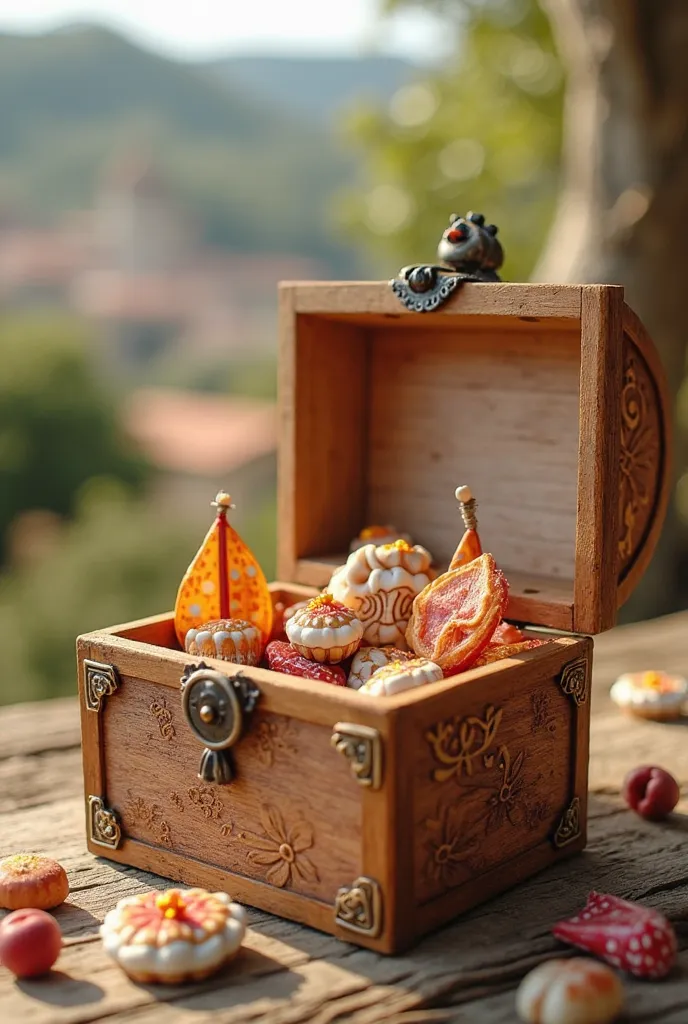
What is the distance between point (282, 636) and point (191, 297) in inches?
943

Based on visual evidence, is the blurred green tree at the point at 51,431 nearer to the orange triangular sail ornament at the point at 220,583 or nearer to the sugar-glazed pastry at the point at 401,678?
the orange triangular sail ornament at the point at 220,583

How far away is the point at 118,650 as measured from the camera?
1500 millimetres

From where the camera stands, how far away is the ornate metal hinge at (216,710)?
137 cm

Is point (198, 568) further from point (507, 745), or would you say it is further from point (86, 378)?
point (86, 378)

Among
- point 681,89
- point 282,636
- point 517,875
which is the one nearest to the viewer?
point 517,875

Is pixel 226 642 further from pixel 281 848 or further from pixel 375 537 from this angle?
pixel 375 537

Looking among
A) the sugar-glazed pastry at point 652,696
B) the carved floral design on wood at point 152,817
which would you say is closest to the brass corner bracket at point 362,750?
the carved floral design on wood at point 152,817

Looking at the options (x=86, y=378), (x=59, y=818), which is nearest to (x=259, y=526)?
(x=86, y=378)

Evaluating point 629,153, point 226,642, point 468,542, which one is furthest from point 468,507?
point 629,153

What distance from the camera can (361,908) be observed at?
51.5 inches

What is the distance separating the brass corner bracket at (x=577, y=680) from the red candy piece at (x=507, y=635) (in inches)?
3.6

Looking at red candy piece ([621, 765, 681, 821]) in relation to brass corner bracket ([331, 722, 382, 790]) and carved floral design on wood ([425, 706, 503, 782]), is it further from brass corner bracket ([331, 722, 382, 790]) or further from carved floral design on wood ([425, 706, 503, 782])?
brass corner bracket ([331, 722, 382, 790])

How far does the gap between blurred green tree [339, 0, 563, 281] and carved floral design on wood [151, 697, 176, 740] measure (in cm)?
532

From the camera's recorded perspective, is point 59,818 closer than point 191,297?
Yes
